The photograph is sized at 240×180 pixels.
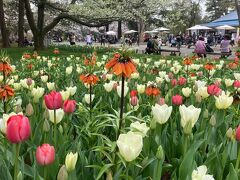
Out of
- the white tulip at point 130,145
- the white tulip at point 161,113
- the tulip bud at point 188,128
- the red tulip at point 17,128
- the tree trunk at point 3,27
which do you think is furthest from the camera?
the tree trunk at point 3,27

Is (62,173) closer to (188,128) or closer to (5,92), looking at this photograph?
(188,128)

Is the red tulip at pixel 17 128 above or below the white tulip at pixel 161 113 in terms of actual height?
above

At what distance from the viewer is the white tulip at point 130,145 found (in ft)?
5.88

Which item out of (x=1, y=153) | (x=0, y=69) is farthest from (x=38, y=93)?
(x=1, y=153)

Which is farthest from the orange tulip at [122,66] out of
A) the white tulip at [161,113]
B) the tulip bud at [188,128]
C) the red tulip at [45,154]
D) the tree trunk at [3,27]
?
the tree trunk at [3,27]

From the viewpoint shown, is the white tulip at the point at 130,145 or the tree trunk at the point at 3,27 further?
the tree trunk at the point at 3,27

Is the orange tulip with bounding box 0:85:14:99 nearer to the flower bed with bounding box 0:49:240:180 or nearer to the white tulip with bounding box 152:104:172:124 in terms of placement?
the flower bed with bounding box 0:49:240:180

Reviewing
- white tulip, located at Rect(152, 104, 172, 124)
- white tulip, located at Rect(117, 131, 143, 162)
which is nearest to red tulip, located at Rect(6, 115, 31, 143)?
white tulip, located at Rect(117, 131, 143, 162)

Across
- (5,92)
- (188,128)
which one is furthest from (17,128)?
(5,92)

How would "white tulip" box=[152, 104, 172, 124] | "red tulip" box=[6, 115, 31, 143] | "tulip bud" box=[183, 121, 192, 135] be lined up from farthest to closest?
"white tulip" box=[152, 104, 172, 124] < "tulip bud" box=[183, 121, 192, 135] < "red tulip" box=[6, 115, 31, 143]

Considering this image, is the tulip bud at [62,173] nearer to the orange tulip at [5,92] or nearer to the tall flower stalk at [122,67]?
the tall flower stalk at [122,67]

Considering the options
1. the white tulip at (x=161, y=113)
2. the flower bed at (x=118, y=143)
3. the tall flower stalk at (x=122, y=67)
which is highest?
the tall flower stalk at (x=122, y=67)

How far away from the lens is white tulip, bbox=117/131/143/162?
Result: 179cm

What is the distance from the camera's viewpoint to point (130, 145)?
5.91ft
